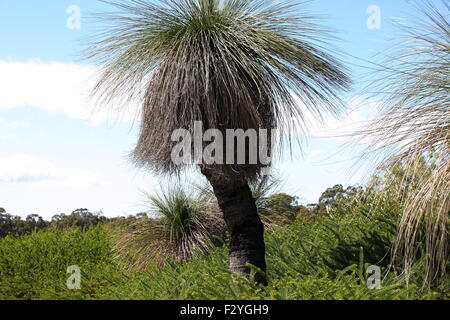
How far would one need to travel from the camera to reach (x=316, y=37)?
5.39 m

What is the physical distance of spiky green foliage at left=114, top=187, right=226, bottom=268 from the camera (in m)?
7.77

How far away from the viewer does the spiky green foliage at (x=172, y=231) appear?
7773 millimetres

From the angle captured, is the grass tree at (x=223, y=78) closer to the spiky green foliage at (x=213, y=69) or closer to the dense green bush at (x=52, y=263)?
the spiky green foliage at (x=213, y=69)

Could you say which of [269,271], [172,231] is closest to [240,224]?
[269,271]

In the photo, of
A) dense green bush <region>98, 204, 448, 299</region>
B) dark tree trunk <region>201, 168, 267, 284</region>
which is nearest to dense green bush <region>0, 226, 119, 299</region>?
dense green bush <region>98, 204, 448, 299</region>

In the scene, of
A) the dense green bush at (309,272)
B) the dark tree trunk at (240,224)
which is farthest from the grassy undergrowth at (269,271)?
the dark tree trunk at (240,224)

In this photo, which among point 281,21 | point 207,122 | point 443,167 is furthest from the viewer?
point 281,21

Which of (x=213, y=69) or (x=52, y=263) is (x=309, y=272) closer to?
(x=213, y=69)

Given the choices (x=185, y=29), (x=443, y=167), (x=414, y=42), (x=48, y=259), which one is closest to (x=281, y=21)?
(x=185, y=29)

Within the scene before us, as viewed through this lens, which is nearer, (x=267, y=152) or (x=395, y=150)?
(x=395, y=150)

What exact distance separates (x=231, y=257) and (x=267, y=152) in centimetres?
117

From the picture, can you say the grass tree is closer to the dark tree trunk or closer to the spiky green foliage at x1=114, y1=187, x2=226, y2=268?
the dark tree trunk

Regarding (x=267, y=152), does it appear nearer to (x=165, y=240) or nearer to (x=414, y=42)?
(x=414, y=42)

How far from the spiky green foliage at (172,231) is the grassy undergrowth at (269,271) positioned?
34 cm
